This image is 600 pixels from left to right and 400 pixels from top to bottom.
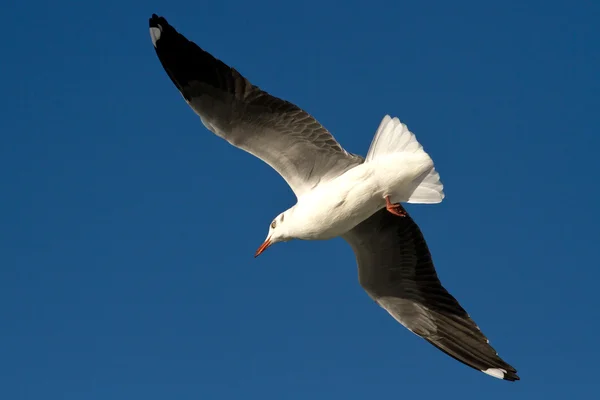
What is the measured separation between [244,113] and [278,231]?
55.1 inches

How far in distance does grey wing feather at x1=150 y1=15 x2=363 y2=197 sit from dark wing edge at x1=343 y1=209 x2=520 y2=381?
113 centimetres

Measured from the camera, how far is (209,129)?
33.1 feet

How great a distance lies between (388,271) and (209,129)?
2699 mm

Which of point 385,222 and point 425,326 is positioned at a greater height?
point 385,222

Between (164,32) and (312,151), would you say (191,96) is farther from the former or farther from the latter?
(312,151)

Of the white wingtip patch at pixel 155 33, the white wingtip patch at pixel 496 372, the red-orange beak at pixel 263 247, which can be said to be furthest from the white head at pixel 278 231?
the white wingtip patch at pixel 496 372

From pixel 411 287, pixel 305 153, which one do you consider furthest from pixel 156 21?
pixel 411 287

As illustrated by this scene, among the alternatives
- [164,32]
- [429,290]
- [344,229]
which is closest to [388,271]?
[429,290]

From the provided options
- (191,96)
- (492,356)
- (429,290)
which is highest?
(191,96)

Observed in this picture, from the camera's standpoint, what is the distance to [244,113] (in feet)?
32.6

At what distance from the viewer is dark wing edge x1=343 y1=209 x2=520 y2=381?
1091cm

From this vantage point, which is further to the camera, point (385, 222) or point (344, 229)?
point (385, 222)

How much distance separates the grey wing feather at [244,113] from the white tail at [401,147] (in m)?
0.38

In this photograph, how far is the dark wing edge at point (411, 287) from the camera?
10.9 meters
